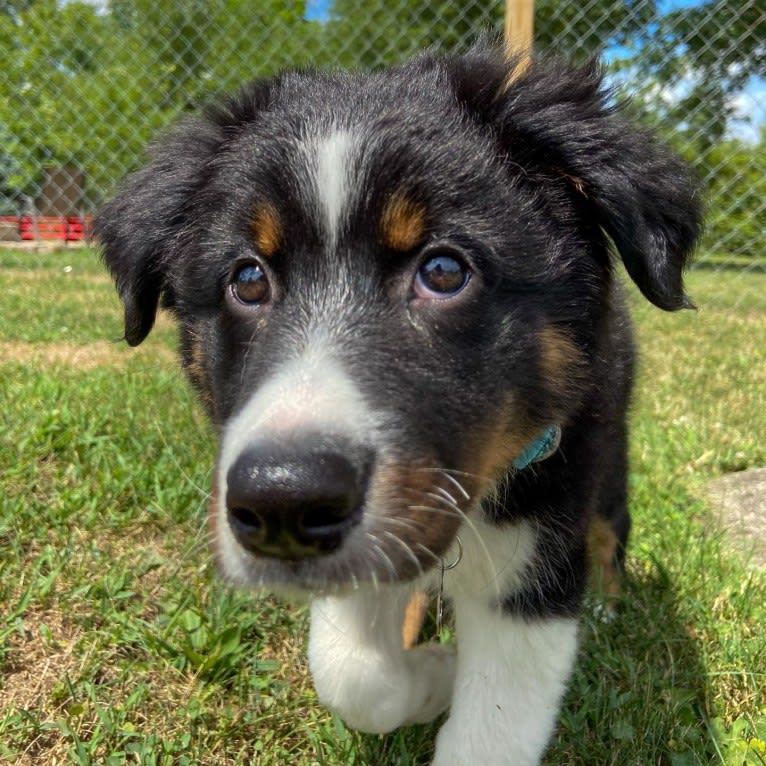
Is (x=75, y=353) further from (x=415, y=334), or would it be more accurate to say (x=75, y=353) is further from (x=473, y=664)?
(x=415, y=334)

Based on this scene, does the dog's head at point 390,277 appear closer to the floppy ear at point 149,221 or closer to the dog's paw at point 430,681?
the floppy ear at point 149,221

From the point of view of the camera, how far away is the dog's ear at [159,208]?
2162mm

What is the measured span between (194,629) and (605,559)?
5.25 feet

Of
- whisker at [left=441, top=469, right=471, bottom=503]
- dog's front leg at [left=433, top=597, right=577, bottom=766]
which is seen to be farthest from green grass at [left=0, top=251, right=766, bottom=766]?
whisker at [left=441, top=469, right=471, bottom=503]

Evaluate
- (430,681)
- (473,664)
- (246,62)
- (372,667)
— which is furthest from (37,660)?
(246,62)

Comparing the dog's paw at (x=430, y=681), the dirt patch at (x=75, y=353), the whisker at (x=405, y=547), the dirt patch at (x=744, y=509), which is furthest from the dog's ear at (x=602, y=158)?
the dirt patch at (x=75, y=353)

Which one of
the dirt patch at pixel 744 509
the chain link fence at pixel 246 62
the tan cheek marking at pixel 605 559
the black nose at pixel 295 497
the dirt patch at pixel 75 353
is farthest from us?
the chain link fence at pixel 246 62

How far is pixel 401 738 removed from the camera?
7.10 ft

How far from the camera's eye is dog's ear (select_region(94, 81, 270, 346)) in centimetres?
216

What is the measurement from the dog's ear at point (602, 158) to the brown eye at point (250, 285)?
66cm

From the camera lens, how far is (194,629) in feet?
8.12

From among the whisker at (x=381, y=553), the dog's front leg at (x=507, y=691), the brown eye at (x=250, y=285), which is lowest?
the dog's front leg at (x=507, y=691)

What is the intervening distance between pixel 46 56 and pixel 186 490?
10.2 metres

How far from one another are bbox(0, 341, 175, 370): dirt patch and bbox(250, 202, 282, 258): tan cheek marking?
3.66 m
